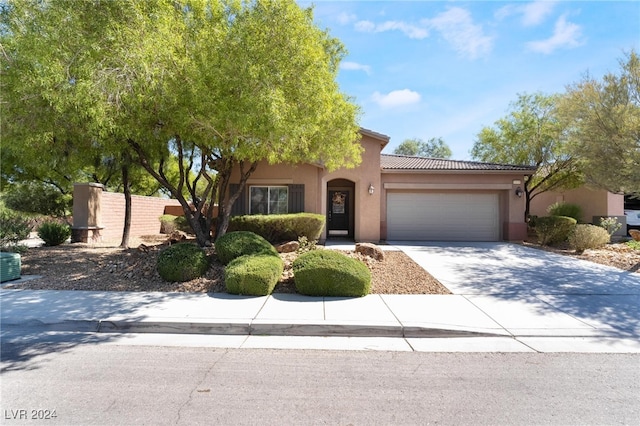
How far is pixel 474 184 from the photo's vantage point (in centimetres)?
1594

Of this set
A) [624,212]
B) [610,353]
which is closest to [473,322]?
[610,353]

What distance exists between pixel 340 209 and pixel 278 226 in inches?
199

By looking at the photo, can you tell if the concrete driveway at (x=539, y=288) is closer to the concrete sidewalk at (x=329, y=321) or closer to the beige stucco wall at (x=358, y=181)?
the concrete sidewalk at (x=329, y=321)

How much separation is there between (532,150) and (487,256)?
32.3ft

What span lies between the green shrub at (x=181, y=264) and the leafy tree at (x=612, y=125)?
39.9 feet

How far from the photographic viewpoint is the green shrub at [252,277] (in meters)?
6.99

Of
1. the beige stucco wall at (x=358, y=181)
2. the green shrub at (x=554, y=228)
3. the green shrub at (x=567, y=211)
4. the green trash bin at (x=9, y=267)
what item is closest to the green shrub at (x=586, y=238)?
the green shrub at (x=554, y=228)

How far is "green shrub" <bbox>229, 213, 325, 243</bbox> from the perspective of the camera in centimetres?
1231

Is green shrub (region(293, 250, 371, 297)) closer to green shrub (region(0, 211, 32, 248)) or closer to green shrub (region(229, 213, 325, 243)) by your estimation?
green shrub (region(229, 213, 325, 243))

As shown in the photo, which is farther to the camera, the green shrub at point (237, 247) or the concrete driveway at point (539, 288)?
the green shrub at point (237, 247)

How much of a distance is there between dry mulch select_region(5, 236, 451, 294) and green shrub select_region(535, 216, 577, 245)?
8424 mm

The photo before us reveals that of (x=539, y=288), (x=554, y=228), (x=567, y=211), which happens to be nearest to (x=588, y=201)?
(x=567, y=211)

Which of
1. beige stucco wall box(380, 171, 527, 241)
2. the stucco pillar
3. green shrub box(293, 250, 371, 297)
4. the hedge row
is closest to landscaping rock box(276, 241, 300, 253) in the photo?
the hedge row

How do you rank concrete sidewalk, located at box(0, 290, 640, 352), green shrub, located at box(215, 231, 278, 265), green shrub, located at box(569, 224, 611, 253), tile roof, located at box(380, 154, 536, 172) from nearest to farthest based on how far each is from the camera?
concrete sidewalk, located at box(0, 290, 640, 352) < green shrub, located at box(215, 231, 278, 265) < green shrub, located at box(569, 224, 611, 253) < tile roof, located at box(380, 154, 536, 172)
